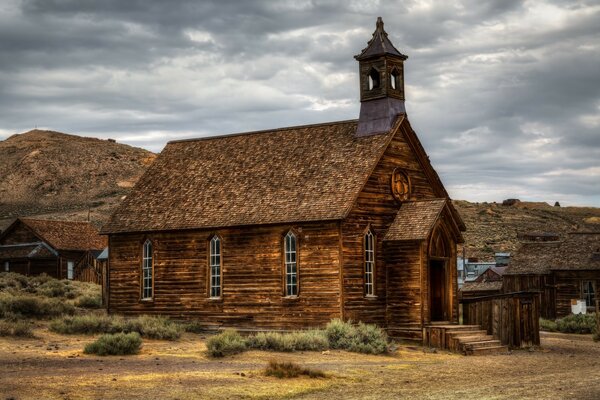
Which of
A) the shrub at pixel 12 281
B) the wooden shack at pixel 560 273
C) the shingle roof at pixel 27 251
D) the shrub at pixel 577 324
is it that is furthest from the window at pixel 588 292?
the shingle roof at pixel 27 251

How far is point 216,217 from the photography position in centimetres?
2980

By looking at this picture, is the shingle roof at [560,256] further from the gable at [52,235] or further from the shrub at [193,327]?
the gable at [52,235]

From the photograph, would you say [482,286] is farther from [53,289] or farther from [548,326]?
[53,289]

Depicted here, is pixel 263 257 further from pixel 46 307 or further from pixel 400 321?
pixel 46 307

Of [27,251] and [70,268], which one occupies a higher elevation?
[27,251]

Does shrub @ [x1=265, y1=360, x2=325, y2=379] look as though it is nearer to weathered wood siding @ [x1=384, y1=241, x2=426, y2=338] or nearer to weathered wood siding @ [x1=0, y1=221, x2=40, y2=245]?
weathered wood siding @ [x1=384, y1=241, x2=426, y2=338]

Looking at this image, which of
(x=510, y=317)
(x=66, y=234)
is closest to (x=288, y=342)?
(x=510, y=317)

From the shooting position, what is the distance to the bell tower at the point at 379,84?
97.1ft

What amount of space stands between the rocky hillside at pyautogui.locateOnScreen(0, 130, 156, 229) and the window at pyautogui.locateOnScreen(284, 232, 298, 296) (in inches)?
2523

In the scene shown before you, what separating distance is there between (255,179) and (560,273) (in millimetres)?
19768

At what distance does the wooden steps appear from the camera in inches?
994

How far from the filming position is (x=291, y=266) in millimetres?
28078

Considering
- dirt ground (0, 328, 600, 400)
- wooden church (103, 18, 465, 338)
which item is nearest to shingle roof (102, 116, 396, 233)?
wooden church (103, 18, 465, 338)

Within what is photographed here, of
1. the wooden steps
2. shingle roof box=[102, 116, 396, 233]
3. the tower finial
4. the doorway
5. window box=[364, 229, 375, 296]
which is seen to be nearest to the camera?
the wooden steps
